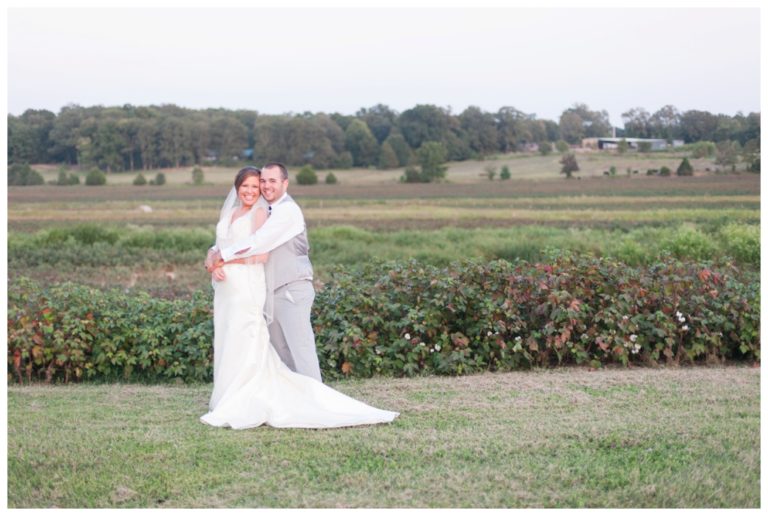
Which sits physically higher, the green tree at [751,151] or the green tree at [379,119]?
the green tree at [379,119]

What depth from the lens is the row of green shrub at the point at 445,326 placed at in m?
7.59

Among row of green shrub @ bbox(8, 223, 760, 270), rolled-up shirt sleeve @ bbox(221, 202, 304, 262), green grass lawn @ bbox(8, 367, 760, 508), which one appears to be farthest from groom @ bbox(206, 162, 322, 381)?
row of green shrub @ bbox(8, 223, 760, 270)

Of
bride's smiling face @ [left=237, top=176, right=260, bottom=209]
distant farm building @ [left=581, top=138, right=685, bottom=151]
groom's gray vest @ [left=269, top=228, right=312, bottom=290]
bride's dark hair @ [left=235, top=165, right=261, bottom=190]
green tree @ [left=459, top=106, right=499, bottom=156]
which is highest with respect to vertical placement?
green tree @ [left=459, top=106, right=499, bottom=156]

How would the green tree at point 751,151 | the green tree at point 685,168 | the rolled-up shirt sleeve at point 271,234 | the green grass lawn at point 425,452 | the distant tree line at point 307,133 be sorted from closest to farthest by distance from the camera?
the green grass lawn at point 425,452 → the rolled-up shirt sleeve at point 271,234 → the green tree at point 751,151 → the distant tree line at point 307,133 → the green tree at point 685,168

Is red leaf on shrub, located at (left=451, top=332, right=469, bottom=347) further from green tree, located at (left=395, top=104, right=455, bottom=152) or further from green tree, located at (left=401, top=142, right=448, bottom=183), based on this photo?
green tree, located at (left=401, top=142, right=448, bottom=183)

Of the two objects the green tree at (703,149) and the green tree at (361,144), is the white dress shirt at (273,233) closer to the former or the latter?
the green tree at (703,149)

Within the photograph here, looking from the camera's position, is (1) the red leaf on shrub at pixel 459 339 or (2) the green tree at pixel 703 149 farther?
(2) the green tree at pixel 703 149

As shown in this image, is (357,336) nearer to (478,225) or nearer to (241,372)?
(241,372)

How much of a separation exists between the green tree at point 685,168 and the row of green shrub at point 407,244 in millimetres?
7549

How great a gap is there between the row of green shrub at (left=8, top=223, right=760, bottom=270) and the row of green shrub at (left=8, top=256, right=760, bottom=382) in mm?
10954

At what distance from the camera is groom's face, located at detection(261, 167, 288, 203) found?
6.06 metres

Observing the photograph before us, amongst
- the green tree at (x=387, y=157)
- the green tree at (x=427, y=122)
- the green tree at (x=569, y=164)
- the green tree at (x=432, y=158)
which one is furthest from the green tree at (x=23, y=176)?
the green tree at (x=569, y=164)

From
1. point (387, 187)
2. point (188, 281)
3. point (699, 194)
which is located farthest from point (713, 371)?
point (387, 187)
